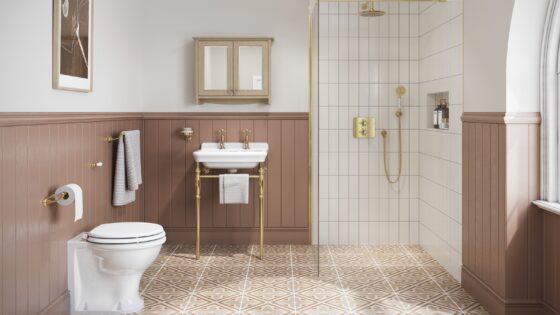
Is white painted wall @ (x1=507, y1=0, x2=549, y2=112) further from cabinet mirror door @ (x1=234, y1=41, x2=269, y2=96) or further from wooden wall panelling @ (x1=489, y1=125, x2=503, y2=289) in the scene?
cabinet mirror door @ (x1=234, y1=41, x2=269, y2=96)

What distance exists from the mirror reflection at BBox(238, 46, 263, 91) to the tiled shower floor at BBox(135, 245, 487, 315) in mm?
1422

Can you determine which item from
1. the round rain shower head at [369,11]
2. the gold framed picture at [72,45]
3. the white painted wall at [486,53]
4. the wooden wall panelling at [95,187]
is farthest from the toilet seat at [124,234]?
the round rain shower head at [369,11]

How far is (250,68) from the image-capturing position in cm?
515

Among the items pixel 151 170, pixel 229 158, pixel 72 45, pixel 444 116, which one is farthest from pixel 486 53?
pixel 151 170

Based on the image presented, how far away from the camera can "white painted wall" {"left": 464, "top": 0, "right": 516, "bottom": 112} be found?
10.9 feet

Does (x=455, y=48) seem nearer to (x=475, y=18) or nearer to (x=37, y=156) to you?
(x=475, y=18)

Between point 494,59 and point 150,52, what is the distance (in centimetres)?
303

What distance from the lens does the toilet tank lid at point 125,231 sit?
3434 millimetres

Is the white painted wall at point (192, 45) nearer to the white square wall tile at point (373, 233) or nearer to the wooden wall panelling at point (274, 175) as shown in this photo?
the wooden wall panelling at point (274, 175)

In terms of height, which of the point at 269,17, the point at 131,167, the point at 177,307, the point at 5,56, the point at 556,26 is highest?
the point at 269,17

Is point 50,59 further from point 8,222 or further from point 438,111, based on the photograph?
point 438,111

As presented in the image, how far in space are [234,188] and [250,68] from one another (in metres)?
1.06

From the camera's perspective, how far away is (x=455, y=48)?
413cm

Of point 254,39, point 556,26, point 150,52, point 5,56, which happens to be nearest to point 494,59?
point 556,26
